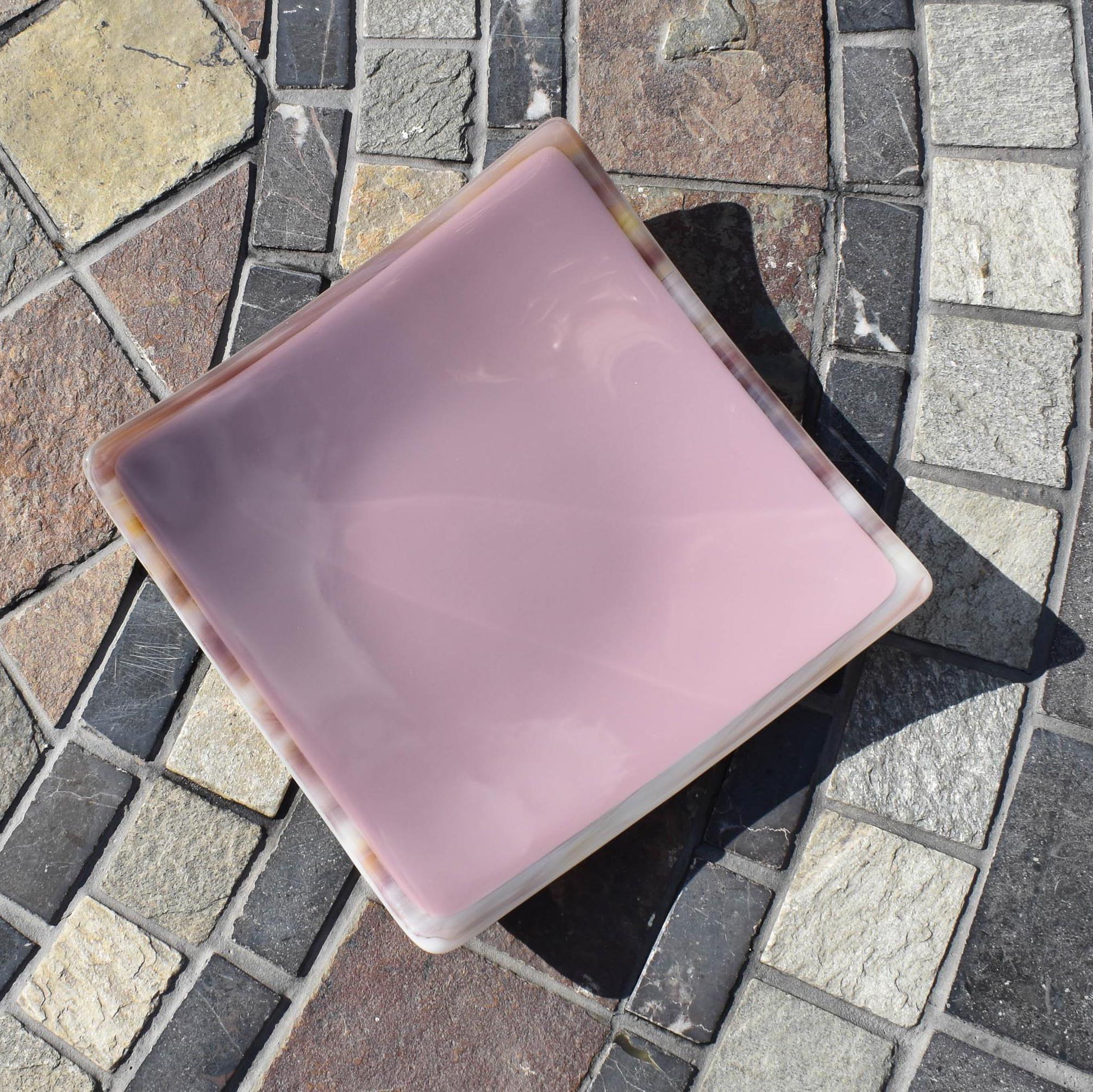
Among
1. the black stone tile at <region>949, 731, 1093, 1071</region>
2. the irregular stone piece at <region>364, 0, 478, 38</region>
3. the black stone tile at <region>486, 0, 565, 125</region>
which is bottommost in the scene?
the black stone tile at <region>949, 731, 1093, 1071</region>

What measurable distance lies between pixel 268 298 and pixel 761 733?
3.14 ft

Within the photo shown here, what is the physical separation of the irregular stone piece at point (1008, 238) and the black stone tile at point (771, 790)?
65 cm

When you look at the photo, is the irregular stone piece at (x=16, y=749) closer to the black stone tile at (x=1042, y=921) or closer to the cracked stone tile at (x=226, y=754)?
the cracked stone tile at (x=226, y=754)

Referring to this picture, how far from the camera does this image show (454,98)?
4.53 ft

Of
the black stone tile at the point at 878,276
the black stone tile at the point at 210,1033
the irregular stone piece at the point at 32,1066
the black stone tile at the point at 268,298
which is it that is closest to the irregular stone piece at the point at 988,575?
the black stone tile at the point at 878,276

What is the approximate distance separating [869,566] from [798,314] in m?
0.49

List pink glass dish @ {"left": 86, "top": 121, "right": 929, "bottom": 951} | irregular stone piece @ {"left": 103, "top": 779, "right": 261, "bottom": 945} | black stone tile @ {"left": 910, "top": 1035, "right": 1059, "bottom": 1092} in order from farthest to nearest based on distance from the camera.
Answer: irregular stone piece @ {"left": 103, "top": 779, "right": 261, "bottom": 945}, black stone tile @ {"left": 910, "top": 1035, "right": 1059, "bottom": 1092}, pink glass dish @ {"left": 86, "top": 121, "right": 929, "bottom": 951}

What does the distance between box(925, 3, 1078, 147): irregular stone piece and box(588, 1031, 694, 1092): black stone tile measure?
1.35 m

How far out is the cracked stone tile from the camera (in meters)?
1.31

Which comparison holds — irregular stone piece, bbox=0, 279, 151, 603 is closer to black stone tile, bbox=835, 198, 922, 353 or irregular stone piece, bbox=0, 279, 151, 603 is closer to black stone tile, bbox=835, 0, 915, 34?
black stone tile, bbox=835, 198, 922, 353

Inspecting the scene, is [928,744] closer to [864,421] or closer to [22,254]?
[864,421]

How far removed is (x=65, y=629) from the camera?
52.9 inches

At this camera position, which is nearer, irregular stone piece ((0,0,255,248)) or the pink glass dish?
the pink glass dish

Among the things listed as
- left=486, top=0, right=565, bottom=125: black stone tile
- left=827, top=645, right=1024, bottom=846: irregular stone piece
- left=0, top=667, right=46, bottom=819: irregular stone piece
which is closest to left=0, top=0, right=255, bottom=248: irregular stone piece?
left=486, top=0, right=565, bottom=125: black stone tile
